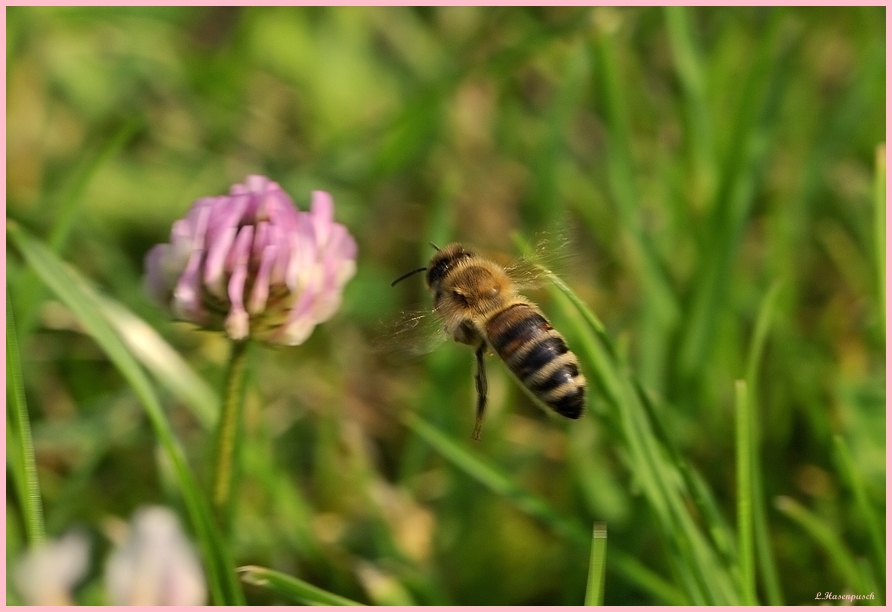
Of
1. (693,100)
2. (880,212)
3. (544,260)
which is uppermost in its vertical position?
(693,100)

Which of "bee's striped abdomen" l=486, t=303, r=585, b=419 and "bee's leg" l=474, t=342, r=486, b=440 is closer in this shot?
"bee's striped abdomen" l=486, t=303, r=585, b=419

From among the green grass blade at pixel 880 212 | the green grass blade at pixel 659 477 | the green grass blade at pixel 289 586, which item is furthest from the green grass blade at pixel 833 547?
the green grass blade at pixel 289 586

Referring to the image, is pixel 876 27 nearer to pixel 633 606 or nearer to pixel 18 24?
pixel 633 606

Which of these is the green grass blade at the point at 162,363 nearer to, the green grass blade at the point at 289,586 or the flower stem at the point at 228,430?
the flower stem at the point at 228,430

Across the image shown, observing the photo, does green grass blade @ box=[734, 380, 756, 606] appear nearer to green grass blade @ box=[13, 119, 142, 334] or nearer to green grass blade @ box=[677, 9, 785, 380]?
green grass blade @ box=[677, 9, 785, 380]

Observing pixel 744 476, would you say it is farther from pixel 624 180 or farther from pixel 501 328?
pixel 624 180

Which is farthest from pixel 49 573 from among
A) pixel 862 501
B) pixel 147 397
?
pixel 862 501

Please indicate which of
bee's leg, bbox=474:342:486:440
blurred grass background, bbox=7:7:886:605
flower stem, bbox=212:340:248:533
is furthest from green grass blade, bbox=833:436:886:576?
flower stem, bbox=212:340:248:533
